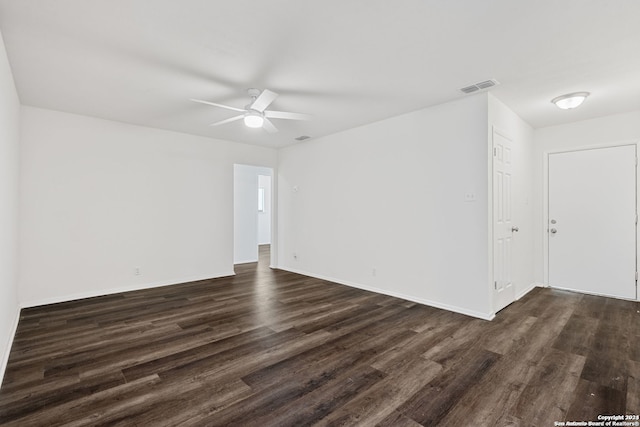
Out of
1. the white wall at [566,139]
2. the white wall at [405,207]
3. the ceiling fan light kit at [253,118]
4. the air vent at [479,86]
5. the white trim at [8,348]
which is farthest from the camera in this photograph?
the white wall at [566,139]

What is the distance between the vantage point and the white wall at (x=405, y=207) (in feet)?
11.7

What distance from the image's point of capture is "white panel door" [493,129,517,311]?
11.8ft

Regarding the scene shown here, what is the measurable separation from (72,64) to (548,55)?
14.1 feet

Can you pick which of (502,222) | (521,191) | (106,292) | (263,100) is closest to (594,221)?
(521,191)

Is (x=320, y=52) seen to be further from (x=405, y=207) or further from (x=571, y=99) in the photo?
(x=571, y=99)

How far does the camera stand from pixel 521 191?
439 centimetres

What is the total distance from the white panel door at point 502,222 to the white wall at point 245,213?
17.2ft

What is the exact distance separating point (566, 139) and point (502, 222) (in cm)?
215

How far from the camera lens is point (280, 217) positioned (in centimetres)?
662

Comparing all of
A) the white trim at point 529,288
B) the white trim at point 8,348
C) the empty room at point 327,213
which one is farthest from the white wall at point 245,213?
the white trim at point 529,288

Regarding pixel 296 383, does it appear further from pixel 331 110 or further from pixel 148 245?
pixel 148 245

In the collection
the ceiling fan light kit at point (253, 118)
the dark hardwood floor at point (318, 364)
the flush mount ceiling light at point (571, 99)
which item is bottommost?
the dark hardwood floor at point (318, 364)

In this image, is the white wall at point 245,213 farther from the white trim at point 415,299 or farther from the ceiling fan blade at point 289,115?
the ceiling fan blade at point 289,115

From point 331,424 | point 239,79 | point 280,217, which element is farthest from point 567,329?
point 280,217
